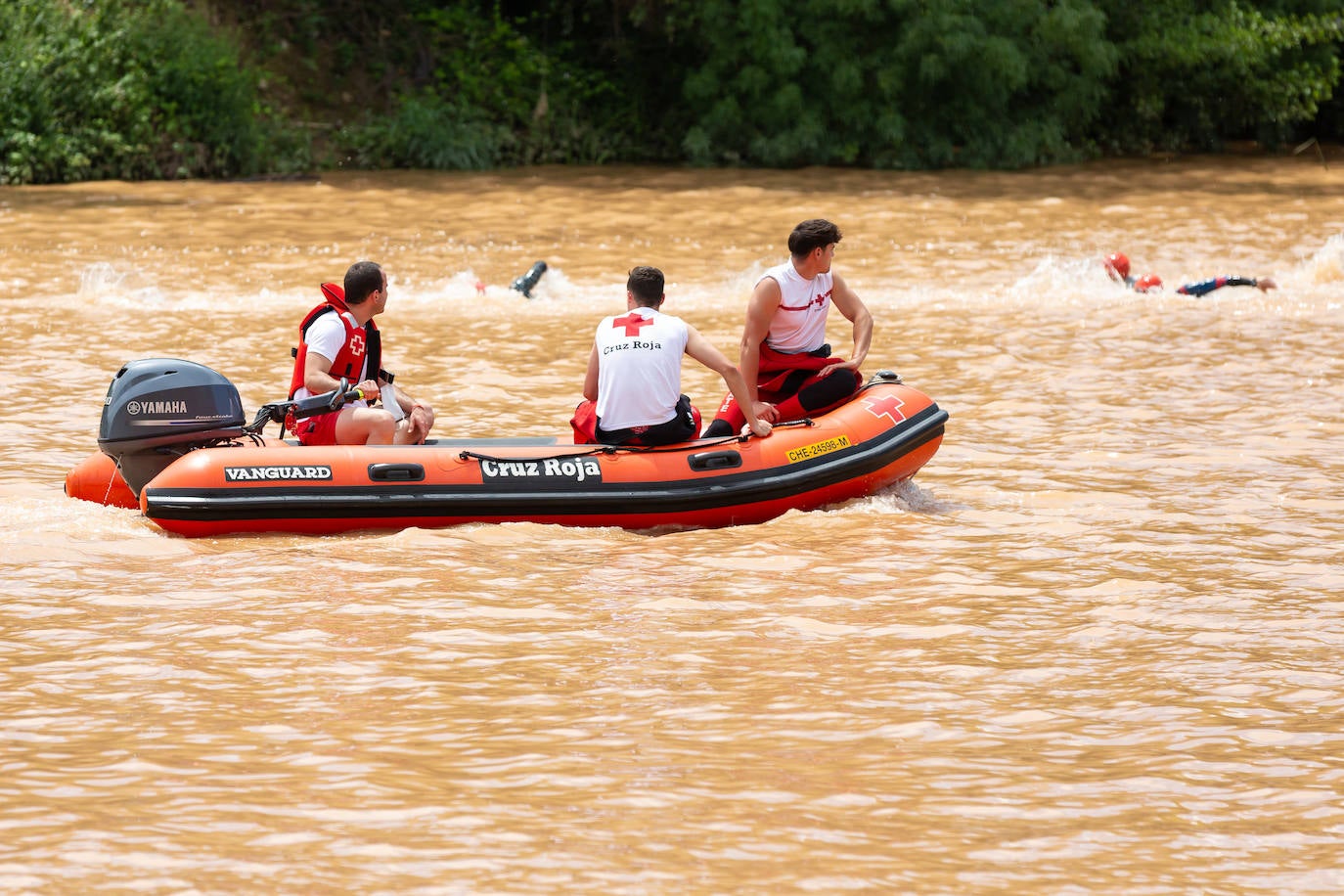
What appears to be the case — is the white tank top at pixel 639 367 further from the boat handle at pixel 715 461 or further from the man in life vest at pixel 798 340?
the man in life vest at pixel 798 340

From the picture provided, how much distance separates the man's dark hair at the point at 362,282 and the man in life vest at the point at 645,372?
2.94 feet

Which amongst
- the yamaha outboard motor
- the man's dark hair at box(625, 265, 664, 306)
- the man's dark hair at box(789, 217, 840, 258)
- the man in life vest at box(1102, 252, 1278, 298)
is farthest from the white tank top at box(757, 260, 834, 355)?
the man in life vest at box(1102, 252, 1278, 298)

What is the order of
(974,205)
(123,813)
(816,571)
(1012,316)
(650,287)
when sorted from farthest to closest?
(974,205) < (1012,316) < (650,287) < (816,571) < (123,813)

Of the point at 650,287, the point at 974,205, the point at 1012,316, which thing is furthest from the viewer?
the point at 974,205

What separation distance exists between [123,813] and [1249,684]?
3086 millimetres

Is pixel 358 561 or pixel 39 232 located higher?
pixel 39 232

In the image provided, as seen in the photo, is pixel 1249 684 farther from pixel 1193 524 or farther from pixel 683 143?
pixel 683 143

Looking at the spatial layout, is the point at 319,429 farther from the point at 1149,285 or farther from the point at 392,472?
the point at 1149,285

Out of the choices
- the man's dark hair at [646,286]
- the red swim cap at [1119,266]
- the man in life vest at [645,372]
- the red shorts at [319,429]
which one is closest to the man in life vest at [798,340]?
the man in life vest at [645,372]

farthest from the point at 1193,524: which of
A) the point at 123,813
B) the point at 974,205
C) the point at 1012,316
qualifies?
the point at 974,205

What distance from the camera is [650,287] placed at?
21.2 ft

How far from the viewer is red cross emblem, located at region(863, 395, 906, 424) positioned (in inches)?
268

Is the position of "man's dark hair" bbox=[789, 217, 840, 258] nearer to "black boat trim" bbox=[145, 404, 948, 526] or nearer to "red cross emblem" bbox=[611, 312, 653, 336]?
"red cross emblem" bbox=[611, 312, 653, 336]

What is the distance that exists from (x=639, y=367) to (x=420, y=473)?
3.10 ft
